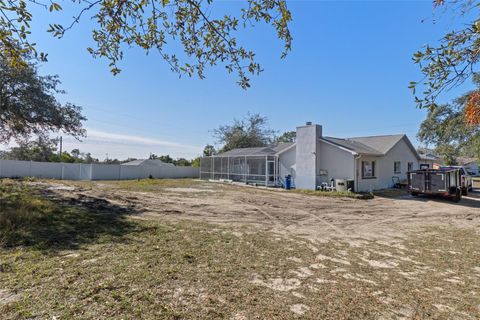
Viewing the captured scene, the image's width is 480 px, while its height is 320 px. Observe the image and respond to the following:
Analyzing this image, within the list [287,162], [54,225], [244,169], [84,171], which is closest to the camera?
[54,225]

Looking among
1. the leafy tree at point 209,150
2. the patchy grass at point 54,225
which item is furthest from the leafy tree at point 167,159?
the patchy grass at point 54,225

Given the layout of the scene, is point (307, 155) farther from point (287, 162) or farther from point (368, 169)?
point (368, 169)

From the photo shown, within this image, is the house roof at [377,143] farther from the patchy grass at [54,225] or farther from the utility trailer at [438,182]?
the patchy grass at [54,225]

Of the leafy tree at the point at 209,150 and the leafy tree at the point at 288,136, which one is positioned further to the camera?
the leafy tree at the point at 288,136

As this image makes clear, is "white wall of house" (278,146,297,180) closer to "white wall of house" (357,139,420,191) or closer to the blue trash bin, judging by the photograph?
the blue trash bin

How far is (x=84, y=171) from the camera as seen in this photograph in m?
28.0

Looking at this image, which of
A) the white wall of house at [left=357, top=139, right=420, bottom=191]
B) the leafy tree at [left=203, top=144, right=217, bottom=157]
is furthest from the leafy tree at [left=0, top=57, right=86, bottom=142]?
the leafy tree at [left=203, top=144, right=217, bottom=157]

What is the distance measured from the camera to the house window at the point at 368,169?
696 inches

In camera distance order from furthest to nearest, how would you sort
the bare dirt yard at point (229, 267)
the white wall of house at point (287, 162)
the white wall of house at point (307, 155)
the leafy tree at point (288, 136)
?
1. the leafy tree at point (288, 136)
2. the white wall of house at point (287, 162)
3. the white wall of house at point (307, 155)
4. the bare dirt yard at point (229, 267)

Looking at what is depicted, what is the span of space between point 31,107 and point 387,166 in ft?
70.8

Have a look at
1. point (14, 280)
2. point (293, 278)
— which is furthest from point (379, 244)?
point (14, 280)

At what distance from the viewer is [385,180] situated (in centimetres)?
1933

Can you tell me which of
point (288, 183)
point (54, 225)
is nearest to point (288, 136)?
point (288, 183)

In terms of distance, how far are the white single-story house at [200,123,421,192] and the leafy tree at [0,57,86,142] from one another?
1299 cm
